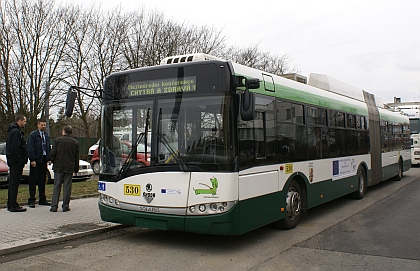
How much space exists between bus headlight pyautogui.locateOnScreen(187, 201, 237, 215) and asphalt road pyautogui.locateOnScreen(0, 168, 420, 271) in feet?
Answer: 2.04

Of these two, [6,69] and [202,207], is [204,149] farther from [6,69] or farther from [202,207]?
[6,69]

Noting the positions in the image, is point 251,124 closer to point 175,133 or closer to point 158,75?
point 175,133

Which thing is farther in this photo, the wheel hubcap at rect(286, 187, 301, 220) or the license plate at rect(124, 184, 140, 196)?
the wheel hubcap at rect(286, 187, 301, 220)

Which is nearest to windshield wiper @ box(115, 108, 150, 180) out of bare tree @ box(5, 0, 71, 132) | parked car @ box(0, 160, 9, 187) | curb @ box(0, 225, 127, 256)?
curb @ box(0, 225, 127, 256)

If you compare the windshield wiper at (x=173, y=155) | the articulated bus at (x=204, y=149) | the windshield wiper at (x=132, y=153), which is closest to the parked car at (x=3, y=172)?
the articulated bus at (x=204, y=149)

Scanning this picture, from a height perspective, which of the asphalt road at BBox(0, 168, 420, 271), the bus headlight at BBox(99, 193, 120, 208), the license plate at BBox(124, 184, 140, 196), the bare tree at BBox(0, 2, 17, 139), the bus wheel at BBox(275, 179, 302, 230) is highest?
the bare tree at BBox(0, 2, 17, 139)

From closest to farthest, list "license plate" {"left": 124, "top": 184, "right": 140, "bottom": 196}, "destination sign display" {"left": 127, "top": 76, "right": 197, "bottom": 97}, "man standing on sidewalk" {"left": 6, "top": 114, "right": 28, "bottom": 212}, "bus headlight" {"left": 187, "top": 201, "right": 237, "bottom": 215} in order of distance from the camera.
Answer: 1. "bus headlight" {"left": 187, "top": 201, "right": 237, "bottom": 215}
2. "destination sign display" {"left": 127, "top": 76, "right": 197, "bottom": 97}
3. "license plate" {"left": 124, "top": 184, "right": 140, "bottom": 196}
4. "man standing on sidewalk" {"left": 6, "top": 114, "right": 28, "bottom": 212}

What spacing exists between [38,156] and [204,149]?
16.3 ft

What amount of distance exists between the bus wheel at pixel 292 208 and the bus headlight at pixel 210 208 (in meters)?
1.95

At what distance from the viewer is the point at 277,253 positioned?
20.4 feet

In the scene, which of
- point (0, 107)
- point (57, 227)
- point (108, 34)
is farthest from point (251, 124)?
point (108, 34)

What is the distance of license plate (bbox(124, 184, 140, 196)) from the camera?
257 inches

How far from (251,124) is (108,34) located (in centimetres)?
2432

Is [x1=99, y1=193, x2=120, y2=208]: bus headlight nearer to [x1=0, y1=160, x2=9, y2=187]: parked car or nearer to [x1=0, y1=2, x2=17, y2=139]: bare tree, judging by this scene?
[x1=0, y1=160, x2=9, y2=187]: parked car
